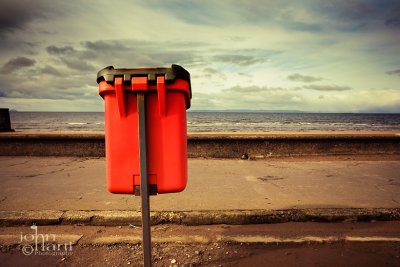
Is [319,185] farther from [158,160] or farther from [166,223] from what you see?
[158,160]

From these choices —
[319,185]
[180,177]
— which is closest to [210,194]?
[319,185]

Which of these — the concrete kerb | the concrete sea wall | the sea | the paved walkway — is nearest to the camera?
the concrete kerb

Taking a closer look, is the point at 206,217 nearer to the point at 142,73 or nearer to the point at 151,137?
the point at 151,137

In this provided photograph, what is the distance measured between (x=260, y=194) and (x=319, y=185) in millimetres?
1081

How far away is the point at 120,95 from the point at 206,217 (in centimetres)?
180

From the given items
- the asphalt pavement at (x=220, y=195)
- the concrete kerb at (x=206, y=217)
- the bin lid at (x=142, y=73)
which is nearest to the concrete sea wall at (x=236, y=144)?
the asphalt pavement at (x=220, y=195)

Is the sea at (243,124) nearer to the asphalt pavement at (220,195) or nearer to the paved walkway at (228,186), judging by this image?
the paved walkway at (228,186)

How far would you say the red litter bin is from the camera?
5.27 ft

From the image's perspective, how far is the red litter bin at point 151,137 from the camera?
161 cm

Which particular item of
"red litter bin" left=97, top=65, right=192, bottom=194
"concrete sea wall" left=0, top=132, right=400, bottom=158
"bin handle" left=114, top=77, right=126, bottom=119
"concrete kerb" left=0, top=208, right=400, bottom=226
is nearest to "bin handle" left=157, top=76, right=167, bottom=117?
"red litter bin" left=97, top=65, right=192, bottom=194

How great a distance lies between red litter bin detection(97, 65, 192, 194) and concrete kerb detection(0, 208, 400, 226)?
134 centimetres

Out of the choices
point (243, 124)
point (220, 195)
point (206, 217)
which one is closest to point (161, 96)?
point (206, 217)

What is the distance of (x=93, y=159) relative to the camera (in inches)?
240

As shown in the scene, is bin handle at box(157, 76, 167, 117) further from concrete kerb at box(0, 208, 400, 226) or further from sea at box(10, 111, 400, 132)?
sea at box(10, 111, 400, 132)
